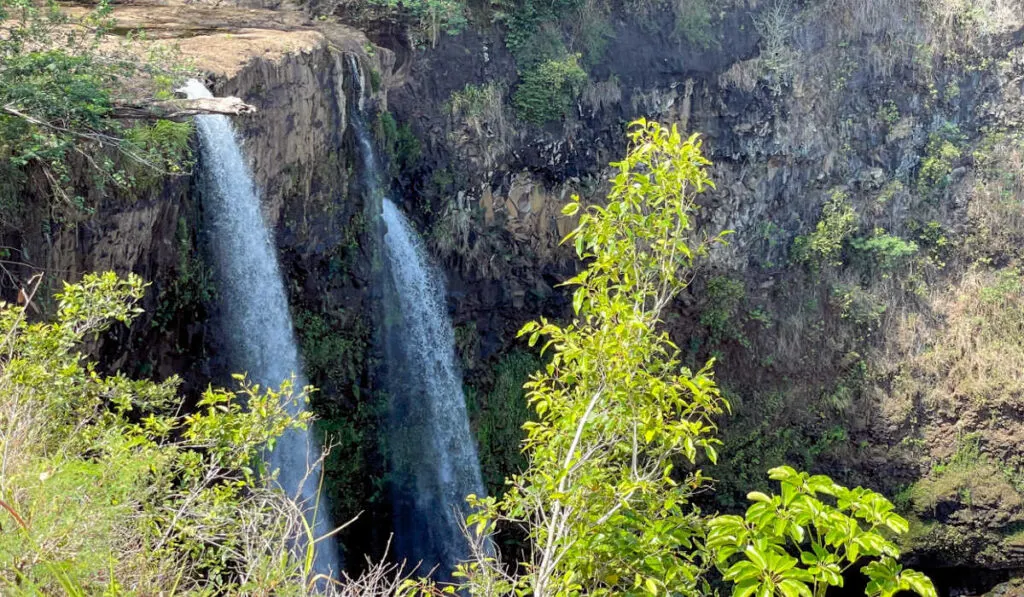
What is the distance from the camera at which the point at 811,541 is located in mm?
1884

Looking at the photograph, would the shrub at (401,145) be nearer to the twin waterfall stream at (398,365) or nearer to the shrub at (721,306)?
the twin waterfall stream at (398,365)

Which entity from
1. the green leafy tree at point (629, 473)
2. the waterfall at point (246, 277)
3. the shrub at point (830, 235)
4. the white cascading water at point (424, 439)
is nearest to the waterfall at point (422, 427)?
the white cascading water at point (424, 439)

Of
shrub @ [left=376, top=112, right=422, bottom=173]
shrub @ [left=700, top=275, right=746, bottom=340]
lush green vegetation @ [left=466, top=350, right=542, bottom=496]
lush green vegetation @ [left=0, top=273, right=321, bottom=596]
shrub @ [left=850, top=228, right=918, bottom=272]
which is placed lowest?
lush green vegetation @ [left=466, top=350, right=542, bottom=496]

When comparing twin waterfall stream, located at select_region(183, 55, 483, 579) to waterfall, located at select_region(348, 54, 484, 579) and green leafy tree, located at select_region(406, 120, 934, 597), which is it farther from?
green leafy tree, located at select_region(406, 120, 934, 597)

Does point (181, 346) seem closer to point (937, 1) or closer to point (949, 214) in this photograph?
point (949, 214)

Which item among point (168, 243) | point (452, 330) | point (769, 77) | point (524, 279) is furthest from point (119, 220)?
point (769, 77)

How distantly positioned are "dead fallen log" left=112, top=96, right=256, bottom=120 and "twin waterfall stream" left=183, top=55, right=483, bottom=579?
171cm

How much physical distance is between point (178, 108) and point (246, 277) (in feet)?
7.50

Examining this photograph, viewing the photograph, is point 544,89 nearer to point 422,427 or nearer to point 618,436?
point 422,427

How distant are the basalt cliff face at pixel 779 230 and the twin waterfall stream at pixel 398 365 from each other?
0.28 metres

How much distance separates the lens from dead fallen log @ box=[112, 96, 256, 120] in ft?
18.0

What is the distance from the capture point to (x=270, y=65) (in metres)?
7.45

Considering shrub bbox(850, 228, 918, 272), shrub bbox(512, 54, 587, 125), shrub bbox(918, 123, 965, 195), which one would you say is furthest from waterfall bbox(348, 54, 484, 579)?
shrub bbox(918, 123, 965, 195)

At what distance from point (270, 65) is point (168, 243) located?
2034 millimetres
